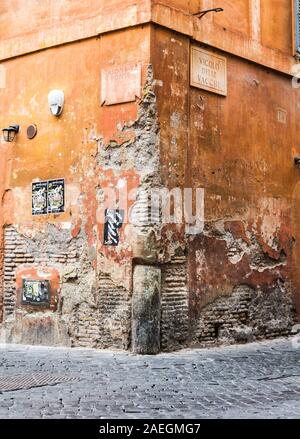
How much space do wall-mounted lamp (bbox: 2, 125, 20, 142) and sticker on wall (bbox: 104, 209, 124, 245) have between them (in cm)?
221

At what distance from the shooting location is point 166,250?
9492mm

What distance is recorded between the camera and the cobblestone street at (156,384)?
5.82 meters

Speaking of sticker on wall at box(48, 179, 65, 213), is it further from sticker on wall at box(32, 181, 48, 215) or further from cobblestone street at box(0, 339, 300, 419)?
cobblestone street at box(0, 339, 300, 419)

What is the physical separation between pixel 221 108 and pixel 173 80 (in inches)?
44.2

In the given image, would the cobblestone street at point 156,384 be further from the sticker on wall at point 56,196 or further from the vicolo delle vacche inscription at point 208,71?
the vicolo delle vacche inscription at point 208,71

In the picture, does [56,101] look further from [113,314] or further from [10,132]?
[113,314]

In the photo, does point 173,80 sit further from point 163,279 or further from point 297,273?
point 297,273

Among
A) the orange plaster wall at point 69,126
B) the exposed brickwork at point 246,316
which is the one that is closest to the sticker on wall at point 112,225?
the orange plaster wall at point 69,126

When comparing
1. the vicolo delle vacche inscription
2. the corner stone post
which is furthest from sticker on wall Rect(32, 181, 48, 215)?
the vicolo delle vacche inscription

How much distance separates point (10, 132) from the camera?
429 inches

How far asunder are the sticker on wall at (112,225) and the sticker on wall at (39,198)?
3.93ft

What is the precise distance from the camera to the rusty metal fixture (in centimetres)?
1066
